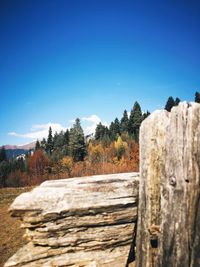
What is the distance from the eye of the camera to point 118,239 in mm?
2990

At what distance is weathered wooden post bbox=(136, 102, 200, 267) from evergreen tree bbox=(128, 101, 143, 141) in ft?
242

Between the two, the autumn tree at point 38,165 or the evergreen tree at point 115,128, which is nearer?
the autumn tree at point 38,165

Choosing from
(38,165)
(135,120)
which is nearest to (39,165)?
(38,165)

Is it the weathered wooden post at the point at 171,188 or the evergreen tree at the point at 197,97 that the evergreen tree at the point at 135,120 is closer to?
the evergreen tree at the point at 197,97

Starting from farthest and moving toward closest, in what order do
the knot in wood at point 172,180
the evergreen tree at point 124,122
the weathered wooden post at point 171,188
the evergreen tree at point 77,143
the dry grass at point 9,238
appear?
the evergreen tree at point 124,122, the evergreen tree at point 77,143, the dry grass at point 9,238, the knot in wood at point 172,180, the weathered wooden post at point 171,188

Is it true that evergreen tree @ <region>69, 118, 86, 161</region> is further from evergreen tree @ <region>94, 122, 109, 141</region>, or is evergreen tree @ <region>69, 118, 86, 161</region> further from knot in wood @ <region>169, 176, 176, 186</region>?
knot in wood @ <region>169, 176, 176, 186</region>

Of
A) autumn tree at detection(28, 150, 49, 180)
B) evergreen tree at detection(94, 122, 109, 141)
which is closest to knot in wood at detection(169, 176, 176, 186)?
autumn tree at detection(28, 150, 49, 180)

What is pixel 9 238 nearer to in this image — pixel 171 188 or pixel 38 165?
pixel 171 188

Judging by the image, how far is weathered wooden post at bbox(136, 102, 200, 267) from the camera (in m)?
2.20

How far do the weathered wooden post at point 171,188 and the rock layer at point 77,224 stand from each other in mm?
345

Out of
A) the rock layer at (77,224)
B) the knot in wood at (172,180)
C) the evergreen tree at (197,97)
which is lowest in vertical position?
the rock layer at (77,224)

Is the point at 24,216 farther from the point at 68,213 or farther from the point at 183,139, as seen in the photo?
the point at 183,139

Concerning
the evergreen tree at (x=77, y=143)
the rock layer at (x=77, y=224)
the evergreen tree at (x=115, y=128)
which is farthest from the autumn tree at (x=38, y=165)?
the rock layer at (x=77, y=224)

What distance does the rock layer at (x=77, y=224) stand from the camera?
112 inches
